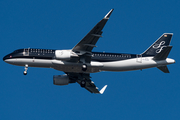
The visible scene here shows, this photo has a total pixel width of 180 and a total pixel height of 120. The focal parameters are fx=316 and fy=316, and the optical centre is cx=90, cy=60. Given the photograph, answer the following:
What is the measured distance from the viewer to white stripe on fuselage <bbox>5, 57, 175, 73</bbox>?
2244 inches

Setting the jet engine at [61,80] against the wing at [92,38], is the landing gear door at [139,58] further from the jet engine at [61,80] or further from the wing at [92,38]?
the jet engine at [61,80]

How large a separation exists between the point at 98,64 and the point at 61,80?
954cm

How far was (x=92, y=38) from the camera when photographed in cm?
5266

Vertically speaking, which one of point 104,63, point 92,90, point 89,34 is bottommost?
point 92,90

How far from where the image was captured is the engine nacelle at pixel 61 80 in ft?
206

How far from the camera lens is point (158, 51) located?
62.7 m

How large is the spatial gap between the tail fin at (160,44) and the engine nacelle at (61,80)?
16.2 metres

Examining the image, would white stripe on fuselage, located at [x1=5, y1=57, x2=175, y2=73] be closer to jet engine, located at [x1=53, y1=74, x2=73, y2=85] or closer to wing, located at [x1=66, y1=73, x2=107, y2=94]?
wing, located at [x1=66, y1=73, x2=107, y2=94]

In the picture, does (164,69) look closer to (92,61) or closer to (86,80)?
(92,61)

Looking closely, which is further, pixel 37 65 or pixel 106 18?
pixel 37 65

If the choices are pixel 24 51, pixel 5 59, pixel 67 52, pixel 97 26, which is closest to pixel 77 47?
pixel 67 52

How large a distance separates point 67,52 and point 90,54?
13.8 ft

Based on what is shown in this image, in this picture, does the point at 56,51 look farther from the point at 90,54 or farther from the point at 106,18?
the point at 106,18

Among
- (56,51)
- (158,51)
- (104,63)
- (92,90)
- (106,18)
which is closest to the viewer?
(106,18)
